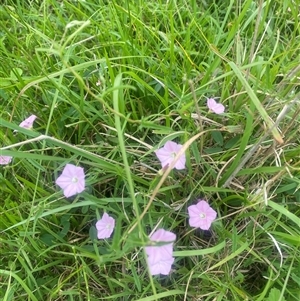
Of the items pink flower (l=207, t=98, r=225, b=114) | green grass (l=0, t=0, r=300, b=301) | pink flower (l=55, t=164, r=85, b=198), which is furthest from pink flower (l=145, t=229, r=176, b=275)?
pink flower (l=207, t=98, r=225, b=114)

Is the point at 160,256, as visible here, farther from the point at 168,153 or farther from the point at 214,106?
the point at 214,106

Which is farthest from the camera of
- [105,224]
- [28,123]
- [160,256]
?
[28,123]

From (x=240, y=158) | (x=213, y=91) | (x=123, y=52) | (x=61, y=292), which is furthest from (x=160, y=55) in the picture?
(x=61, y=292)

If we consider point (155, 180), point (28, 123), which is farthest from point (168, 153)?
point (28, 123)

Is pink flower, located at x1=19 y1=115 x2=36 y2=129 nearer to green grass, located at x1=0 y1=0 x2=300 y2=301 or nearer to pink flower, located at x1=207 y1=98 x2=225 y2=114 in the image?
green grass, located at x1=0 y1=0 x2=300 y2=301

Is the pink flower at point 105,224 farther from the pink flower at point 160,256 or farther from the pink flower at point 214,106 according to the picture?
the pink flower at point 214,106

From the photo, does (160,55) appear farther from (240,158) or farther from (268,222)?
(268,222)

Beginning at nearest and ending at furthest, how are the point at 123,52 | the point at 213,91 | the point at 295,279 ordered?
the point at 295,279
the point at 213,91
the point at 123,52
